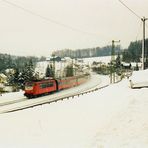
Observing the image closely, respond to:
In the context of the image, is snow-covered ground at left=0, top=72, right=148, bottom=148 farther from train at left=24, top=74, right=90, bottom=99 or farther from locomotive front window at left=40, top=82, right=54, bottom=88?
locomotive front window at left=40, top=82, right=54, bottom=88

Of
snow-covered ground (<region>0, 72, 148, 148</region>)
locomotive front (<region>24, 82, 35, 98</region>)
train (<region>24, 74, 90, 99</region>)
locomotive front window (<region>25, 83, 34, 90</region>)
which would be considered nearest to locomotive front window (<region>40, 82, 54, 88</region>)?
train (<region>24, 74, 90, 99</region>)

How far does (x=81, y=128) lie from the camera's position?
39.7 feet

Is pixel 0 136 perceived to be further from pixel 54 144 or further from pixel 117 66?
pixel 117 66

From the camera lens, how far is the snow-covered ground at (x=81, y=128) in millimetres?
9866

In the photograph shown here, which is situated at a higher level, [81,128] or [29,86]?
[81,128]

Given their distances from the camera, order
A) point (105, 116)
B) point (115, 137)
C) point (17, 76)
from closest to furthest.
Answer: point (115, 137) < point (105, 116) < point (17, 76)

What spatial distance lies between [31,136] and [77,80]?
170 feet

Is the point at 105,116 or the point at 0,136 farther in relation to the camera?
the point at 105,116

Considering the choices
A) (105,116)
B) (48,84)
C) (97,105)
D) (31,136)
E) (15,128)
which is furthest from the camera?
(48,84)

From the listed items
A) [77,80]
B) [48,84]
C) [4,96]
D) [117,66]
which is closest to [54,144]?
[4,96]

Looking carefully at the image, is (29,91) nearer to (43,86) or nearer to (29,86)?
(29,86)

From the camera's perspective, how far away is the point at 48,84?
43.2 m

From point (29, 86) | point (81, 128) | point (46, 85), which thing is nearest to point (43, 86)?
point (46, 85)

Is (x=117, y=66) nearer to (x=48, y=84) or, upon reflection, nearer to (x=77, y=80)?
(x=77, y=80)
